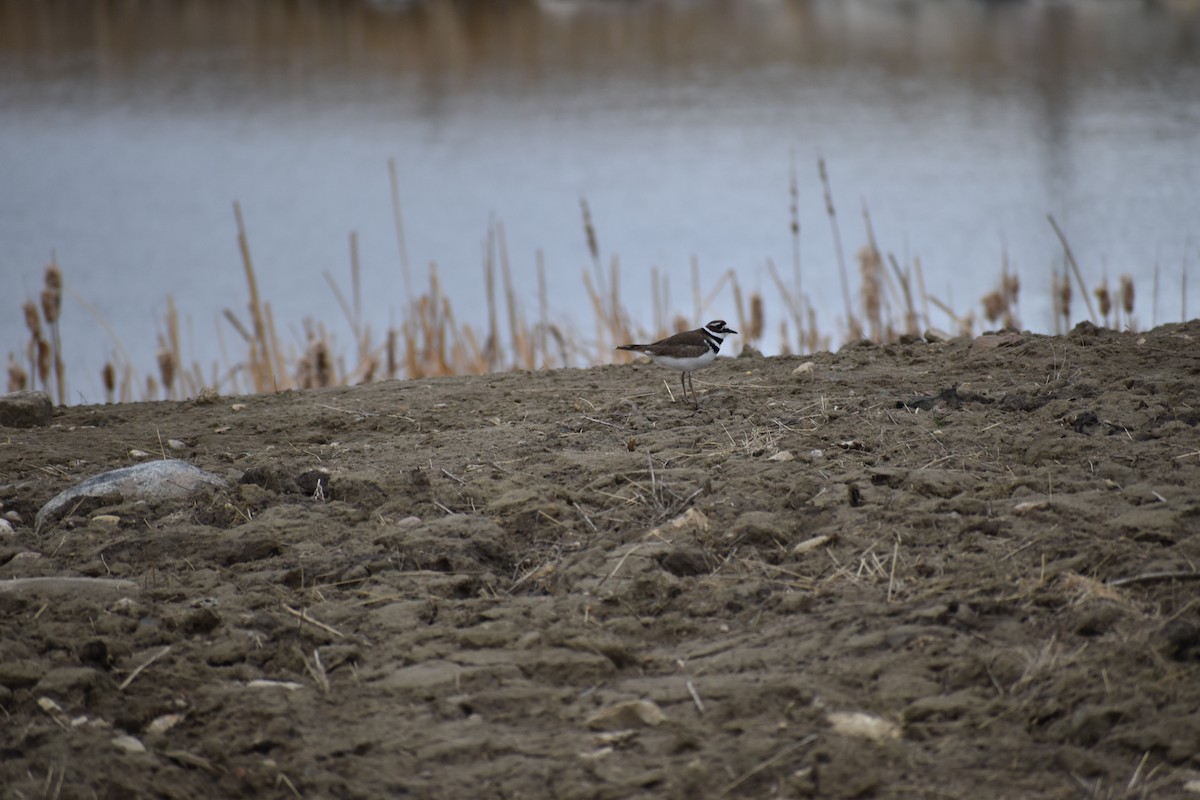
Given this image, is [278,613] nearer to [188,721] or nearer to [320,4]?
[188,721]

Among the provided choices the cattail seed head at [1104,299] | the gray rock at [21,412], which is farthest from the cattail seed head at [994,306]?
the gray rock at [21,412]

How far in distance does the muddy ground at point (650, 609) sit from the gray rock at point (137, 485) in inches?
1.6

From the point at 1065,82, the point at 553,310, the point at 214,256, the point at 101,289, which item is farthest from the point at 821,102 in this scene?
the point at 101,289

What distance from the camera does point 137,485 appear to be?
2.34 m

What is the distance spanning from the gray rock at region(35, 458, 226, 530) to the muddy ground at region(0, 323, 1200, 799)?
40 millimetres

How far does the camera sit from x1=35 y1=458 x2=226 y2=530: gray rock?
229 cm

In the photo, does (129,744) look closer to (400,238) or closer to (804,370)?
(804,370)

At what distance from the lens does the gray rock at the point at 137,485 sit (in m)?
2.29

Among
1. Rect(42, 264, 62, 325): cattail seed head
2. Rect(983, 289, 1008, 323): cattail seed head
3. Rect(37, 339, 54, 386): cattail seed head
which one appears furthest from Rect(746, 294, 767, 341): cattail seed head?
Rect(37, 339, 54, 386): cattail seed head

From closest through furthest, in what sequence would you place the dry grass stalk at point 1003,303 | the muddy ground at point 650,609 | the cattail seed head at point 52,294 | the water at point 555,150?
the muddy ground at point 650,609 → the cattail seed head at point 52,294 → the dry grass stalk at point 1003,303 → the water at point 555,150

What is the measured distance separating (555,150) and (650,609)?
223 inches

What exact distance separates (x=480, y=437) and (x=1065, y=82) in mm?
6623

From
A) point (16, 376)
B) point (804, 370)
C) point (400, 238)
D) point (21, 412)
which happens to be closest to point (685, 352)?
point (804, 370)

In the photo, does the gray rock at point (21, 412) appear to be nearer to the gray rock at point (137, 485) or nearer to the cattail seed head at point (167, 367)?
the gray rock at point (137, 485)
